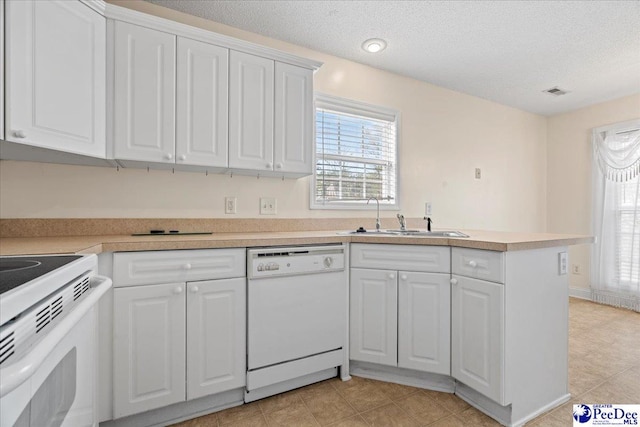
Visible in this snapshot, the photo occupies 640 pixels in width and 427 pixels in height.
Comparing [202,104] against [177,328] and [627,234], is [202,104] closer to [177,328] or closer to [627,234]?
[177,328]

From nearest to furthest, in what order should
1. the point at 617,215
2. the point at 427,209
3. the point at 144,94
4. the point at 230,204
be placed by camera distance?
the point at 144,94
the point at 230,204
the point at 427,209
the point at 617,215

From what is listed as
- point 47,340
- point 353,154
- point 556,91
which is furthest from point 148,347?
point 556,91

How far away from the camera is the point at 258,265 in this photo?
1.73 metres

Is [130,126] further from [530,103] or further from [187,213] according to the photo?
[530,103]

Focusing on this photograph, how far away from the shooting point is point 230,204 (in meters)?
2.30

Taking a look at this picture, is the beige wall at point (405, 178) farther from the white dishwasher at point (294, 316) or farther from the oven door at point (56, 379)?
the oven door at point (56, 379)

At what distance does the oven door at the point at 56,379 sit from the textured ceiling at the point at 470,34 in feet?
6.81

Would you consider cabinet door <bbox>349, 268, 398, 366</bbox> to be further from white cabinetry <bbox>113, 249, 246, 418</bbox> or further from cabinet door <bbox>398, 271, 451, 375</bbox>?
white cabinetry <bbox>113, 249, 246, 418</bbox>

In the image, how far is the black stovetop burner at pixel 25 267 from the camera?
0.71 m

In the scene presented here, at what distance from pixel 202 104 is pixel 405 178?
2.01m

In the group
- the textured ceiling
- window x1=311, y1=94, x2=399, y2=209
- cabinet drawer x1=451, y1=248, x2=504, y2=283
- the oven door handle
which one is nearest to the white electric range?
the oven door handle

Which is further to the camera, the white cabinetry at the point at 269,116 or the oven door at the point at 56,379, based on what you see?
the white cabinetry at the point at 269,116

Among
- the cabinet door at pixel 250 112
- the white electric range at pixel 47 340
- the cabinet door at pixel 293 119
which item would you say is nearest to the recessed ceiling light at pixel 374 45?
the cabinet door at pixel 293 119

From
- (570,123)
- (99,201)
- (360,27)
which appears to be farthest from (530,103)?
(99,201)
